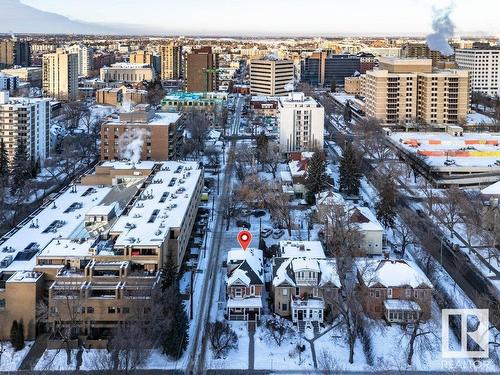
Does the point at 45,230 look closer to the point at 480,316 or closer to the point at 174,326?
the point at 174,326

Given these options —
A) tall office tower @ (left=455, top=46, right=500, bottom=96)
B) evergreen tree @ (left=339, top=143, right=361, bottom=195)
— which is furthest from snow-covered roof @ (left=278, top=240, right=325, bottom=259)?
tall office tower @ (left=455, top=46, right=500, bottom=96)

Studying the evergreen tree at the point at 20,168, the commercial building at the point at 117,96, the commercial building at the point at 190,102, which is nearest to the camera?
the evergreen tree at the point at 20,168

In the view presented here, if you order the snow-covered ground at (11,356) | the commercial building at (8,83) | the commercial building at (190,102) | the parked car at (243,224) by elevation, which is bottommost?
the snow-covered ground at (11,356)

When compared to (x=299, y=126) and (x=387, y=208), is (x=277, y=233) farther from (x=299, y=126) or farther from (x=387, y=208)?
(x=299, y=126)

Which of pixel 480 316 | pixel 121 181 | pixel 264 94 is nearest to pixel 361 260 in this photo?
pixel 480 316

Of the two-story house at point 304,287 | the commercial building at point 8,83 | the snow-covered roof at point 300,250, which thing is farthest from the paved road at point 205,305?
the commercial building at point 8,83

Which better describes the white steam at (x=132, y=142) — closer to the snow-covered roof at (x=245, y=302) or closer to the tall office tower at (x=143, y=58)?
the snow-covered roof at (x=245, y=302)

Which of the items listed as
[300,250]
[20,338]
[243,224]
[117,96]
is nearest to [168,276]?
[20,338]
